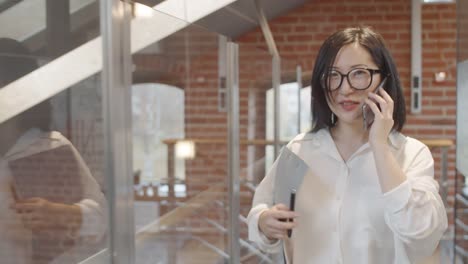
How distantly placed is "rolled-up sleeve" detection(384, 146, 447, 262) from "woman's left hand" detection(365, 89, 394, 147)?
0.33ft

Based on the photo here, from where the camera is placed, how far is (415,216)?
108 centimetres

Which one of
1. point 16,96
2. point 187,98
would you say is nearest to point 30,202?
point 16,96

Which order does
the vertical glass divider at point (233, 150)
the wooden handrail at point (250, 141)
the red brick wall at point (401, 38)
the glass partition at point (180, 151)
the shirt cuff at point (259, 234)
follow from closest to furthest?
the shirt cuff at point (259, 234)
the glass partition at point (180, 151)
the wooden handrail at point (250, 141)
the vertical glass divider at point (233, 150)
the red brick wall at point (401, 38)

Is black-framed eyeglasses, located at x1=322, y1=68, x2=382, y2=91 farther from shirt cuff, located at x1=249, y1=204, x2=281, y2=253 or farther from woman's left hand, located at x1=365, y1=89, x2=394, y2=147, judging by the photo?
shirt cuff, located at x1=249, y1=204, x2=281, y2=253

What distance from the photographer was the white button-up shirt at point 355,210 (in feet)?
3.67

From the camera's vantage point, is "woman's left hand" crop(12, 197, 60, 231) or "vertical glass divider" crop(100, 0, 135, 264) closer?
"woman's left hand" crop(12, 197, 60, 231)

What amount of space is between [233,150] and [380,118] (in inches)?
65.1

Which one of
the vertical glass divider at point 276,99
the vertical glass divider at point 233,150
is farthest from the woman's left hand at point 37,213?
the vertical glass divider at point 276,99

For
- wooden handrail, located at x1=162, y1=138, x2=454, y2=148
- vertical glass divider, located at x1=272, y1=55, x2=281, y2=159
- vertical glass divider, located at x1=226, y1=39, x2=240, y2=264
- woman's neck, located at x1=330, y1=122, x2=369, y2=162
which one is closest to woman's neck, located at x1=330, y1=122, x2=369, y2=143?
woman's neck, located at x1=330, y1=122, x2=369, y2=162

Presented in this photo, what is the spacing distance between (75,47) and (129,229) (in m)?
0.55

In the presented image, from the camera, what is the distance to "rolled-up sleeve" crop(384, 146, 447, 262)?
3.53ft

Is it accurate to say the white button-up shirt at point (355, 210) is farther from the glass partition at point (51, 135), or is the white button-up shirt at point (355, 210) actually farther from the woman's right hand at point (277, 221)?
the glass partition at point (51, 135)

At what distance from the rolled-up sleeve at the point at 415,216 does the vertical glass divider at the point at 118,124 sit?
73 cm

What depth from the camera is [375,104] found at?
1152mm
